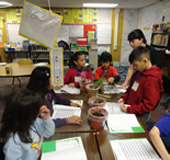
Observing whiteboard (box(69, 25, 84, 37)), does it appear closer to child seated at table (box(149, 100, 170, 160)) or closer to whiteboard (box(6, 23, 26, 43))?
whiteboard (box(6, 23, 26, 43))

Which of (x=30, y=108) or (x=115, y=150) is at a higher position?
(x=30, y=108)

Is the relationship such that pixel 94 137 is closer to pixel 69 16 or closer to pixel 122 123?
pixel 122 123

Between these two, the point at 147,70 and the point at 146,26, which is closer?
A: the point at 147,70

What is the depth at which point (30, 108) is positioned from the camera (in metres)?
0.82

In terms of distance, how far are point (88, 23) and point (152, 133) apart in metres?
5.58

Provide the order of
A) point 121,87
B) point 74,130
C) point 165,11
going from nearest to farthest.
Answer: point 74,130
point 121,87
point 165,11

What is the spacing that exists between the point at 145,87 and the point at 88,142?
75 centimetres

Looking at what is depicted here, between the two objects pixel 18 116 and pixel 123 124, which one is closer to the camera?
pixel 18 116

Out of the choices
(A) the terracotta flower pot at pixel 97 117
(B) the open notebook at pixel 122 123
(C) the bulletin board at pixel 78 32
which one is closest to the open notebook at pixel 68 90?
(B) the open notebook at pixel 122 123

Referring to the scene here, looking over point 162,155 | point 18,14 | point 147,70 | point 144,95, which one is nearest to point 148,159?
point 162,155

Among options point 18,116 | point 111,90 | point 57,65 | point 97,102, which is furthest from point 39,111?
point 111,90

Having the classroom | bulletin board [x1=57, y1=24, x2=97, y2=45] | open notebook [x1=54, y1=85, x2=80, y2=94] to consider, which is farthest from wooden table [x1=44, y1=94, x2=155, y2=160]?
bulletin board [x1=57, y1=24, x2=97, y2=45]

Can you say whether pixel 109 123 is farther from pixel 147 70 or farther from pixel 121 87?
pixel 121 87

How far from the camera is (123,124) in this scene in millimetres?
1084
